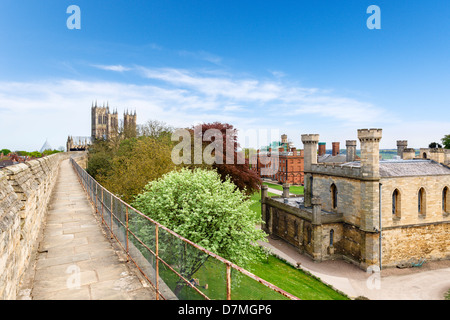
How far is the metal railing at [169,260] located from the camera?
514cm

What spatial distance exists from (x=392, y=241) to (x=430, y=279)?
11.2 feet

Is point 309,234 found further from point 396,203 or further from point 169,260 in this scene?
point 169,260

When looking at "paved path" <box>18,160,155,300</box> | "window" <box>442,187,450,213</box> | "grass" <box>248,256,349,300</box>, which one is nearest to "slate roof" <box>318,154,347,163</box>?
"window" <box>442,187,450,213</box>

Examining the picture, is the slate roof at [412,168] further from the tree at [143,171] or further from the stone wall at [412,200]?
the tree at [143,171]

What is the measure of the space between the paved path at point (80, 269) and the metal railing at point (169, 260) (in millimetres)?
344

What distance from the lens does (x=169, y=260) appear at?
7422 mm

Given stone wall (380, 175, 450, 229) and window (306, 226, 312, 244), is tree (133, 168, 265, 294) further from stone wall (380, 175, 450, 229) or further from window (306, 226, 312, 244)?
stone wall (380, 175, 450, 229)

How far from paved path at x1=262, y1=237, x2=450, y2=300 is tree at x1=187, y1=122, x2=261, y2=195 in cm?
965

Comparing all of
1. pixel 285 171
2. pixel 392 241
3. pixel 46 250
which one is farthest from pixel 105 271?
pixel 285 171

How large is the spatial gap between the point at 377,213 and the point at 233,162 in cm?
1545

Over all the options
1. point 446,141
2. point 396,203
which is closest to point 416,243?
point 396,203

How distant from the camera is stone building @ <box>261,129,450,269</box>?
21.3 m

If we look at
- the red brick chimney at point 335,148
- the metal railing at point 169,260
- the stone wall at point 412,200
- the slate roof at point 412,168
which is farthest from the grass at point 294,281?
the red brick chimney at point 335,148
